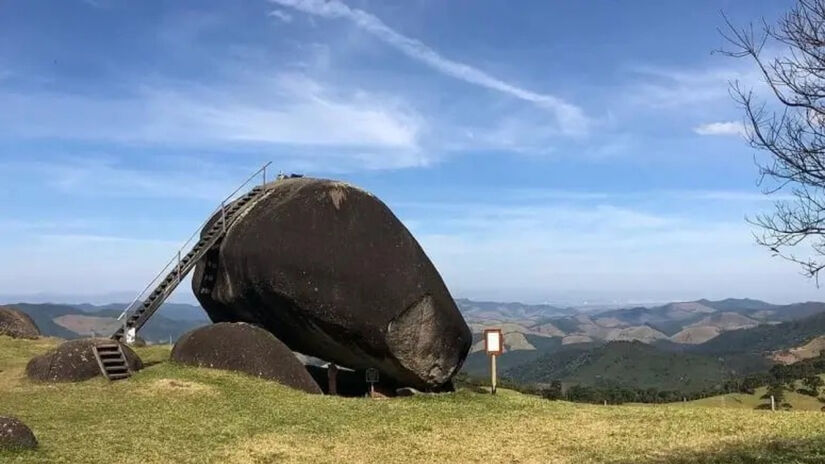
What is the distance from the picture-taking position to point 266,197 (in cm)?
2612

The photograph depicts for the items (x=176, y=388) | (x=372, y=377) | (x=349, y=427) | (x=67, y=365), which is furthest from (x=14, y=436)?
(x=372, y=377)

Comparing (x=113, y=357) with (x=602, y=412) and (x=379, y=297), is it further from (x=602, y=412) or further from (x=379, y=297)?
(x=602, y=412)

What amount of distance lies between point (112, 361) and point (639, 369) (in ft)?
447

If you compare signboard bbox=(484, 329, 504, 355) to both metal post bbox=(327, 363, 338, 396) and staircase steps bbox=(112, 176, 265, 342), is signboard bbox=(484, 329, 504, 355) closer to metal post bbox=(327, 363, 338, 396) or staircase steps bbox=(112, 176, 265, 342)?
metal post bbox=(327, 363, 338, 396)

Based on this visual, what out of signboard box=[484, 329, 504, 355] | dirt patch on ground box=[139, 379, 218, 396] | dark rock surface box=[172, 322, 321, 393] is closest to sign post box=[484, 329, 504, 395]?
signboard box=[484, 329, 504, 355]

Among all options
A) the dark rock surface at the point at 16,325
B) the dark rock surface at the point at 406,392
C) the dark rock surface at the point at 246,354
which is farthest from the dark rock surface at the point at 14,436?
the dark rock surface at the point at 16,325

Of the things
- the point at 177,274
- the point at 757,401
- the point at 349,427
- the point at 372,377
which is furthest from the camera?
the point at 757,401

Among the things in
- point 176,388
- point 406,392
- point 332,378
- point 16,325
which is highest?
point 16,325

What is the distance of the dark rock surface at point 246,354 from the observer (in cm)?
2231

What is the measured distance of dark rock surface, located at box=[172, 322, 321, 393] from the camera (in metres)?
22.3

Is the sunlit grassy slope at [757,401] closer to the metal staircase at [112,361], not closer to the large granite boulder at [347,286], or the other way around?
the large granite boulder at [347,286]

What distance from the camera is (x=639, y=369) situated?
145 metres

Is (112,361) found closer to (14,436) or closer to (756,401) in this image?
(14,436)

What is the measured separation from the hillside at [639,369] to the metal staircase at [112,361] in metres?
110
